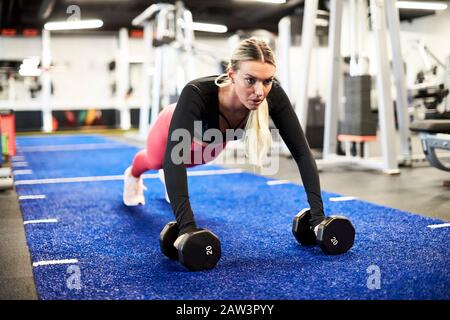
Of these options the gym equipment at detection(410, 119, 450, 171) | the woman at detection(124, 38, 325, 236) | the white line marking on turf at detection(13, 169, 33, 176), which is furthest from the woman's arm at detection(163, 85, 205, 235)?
the white line marking on turf at detection(13, 169, 33, 176)

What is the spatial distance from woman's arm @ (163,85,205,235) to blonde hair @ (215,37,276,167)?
14 cm

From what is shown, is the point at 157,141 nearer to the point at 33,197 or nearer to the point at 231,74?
the point at 231,74

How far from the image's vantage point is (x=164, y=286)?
1583 mm

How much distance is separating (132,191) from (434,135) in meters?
2.25

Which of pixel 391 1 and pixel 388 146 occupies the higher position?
pixel 391 1

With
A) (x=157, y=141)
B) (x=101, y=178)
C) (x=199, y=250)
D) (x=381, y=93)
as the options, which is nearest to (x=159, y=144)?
(x=157, y=141)

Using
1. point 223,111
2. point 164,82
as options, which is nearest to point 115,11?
point 164,82

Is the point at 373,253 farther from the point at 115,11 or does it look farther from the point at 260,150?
the point at 115,11

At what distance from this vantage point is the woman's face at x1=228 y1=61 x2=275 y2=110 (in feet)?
5.59

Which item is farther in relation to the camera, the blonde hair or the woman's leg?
the woman's leg

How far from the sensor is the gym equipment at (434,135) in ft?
11.4

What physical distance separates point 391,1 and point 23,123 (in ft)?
37.0

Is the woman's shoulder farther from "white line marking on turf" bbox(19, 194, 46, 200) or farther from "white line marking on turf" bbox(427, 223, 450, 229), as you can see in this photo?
"white line marking on turf" bbox(19, 194, 46, 200)
